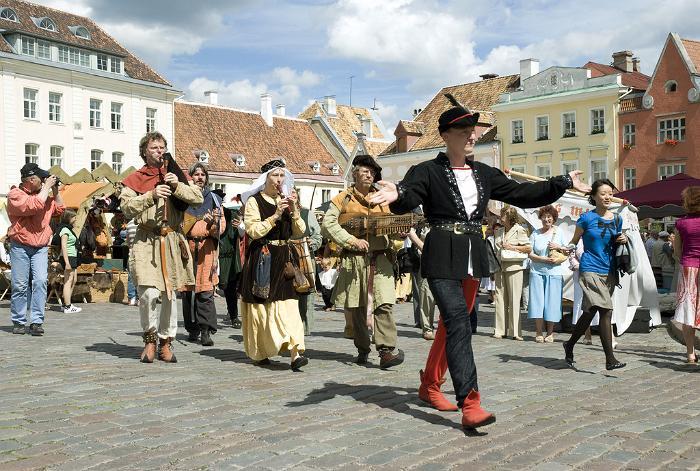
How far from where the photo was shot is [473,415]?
17.4ft

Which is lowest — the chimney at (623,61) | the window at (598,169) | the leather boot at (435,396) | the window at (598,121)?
the leather boot at (435,396)

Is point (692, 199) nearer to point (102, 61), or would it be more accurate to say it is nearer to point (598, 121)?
point (598, 121)

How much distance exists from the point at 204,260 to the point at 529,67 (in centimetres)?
4470

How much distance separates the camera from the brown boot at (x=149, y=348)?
8.03 metres

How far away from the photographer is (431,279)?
5.86 meters

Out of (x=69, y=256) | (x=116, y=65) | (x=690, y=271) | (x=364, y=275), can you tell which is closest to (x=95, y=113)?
(x=116, y=65)

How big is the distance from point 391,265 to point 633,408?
2.88 meters

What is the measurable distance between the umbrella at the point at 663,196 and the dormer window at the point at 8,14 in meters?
36.8

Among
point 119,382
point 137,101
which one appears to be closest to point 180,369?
point 119,382

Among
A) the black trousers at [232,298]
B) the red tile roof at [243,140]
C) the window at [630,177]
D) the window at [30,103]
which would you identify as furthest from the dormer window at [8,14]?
the black trousers at [232,298]

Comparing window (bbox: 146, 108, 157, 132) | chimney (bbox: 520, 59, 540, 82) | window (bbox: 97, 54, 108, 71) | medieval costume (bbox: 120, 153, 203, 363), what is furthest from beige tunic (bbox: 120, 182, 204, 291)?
chimney (bbox: 520, 59, 540, 82)

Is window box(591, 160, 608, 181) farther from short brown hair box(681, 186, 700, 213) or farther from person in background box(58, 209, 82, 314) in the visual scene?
short brown hair box(681, 186, 700, 213)

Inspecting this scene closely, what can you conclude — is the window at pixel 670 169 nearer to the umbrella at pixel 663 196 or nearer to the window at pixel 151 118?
the umbrella at pixel 663 196

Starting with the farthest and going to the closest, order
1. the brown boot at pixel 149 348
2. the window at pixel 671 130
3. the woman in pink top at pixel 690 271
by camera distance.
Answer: the window at pixel 671 130 → the woman in pink top at pixel 690 271 → the brown boot at pixel 149 348
